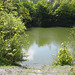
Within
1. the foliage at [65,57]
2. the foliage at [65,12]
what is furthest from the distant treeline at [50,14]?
the foliage at [65,57]

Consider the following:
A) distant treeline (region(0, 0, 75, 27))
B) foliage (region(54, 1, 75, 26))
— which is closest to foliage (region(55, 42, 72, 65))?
distant treeline (region(0, 0, 75, 27))

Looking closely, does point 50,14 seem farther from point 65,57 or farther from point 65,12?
point 65,57

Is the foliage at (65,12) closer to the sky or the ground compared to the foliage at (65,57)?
closer to the sky

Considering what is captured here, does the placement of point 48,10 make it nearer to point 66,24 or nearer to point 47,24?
point 47,24

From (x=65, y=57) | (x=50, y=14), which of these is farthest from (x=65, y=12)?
(x=65, y=57)

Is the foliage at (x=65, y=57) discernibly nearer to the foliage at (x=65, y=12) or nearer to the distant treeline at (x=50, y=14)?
the distant treeline at (x=50, y=14)

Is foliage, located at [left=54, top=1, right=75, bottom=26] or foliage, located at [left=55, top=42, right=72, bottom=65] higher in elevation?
foliage, located at [left=54, top=1, right=75, bottom=26]

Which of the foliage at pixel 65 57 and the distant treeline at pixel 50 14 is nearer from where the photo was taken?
the foliage at pixel 65 57

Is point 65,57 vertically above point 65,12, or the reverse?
point 65,12

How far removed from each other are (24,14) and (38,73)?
1850 centimetres

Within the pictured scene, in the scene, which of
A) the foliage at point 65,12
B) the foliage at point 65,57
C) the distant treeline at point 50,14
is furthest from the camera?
the foliage at point 65,12

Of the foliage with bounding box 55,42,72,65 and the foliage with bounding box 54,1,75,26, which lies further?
the foliage with bounding box 54,1,75,26

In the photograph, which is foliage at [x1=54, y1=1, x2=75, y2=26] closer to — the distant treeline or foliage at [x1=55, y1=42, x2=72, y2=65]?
the distant treeline

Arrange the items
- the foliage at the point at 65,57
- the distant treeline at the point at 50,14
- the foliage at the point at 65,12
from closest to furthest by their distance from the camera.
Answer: the foliage at the point at 65,57, the distant treeline at the point at 50,14, the foliage at the point at 65,12
